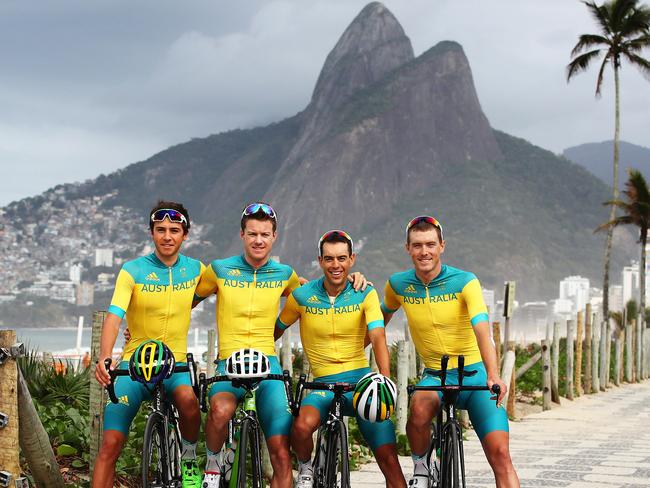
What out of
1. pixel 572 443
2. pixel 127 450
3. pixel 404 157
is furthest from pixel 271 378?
pixel 404 157

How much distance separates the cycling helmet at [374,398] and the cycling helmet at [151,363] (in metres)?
1.17

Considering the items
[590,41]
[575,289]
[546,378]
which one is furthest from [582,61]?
[575,289]

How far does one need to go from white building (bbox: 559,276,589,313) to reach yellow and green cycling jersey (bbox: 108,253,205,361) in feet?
535

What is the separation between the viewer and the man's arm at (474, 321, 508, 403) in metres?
5.80

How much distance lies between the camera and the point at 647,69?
41.4 metres

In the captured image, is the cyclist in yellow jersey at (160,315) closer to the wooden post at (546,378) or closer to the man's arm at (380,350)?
the man's arm at (380,350)

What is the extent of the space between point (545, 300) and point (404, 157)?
1610 inches

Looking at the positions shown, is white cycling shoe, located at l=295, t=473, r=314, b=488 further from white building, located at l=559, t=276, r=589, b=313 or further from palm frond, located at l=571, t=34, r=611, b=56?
white building, located at l=559, t=276, r=589, b=313

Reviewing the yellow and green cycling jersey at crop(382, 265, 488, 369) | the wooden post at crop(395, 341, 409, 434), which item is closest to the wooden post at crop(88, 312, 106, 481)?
the yellow and green cycling jersey at crop(382, 265, 488, 369)

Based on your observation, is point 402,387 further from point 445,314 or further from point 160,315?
point 160,315

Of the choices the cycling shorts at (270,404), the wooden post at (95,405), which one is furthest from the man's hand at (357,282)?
the wooden post at (95,405)

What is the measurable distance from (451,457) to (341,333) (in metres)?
1.11

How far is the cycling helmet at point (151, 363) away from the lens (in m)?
5.63

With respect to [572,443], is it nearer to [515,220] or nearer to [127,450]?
[127,450]
